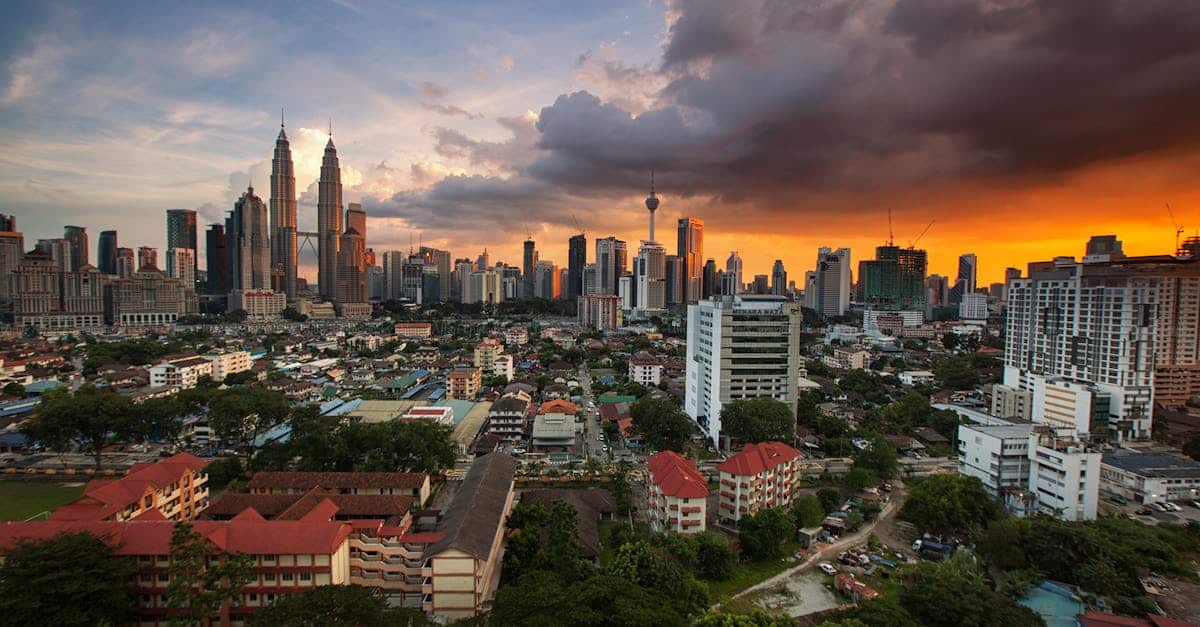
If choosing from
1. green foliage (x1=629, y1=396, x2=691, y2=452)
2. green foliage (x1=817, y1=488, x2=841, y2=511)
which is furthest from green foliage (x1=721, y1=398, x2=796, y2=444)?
green foliage (x1=817, y1=488, x2=841, y2=511)

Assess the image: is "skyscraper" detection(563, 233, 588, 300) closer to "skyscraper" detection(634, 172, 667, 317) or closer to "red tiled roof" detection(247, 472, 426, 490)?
"skyscraper" detection(634, 172, 667, 317)

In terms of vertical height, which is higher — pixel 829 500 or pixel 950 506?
pixel 950 506

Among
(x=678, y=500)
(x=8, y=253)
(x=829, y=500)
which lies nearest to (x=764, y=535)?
(x=678, y=500)

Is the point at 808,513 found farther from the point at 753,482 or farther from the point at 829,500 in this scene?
the point at 829,500

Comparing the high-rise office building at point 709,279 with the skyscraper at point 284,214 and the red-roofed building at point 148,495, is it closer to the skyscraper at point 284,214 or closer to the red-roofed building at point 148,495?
the skyscraper at point 284,214

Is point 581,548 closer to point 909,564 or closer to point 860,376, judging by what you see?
point 909,564

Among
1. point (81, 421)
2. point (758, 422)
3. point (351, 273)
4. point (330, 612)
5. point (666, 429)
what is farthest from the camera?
point (351, 273)

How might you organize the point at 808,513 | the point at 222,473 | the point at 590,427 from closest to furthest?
the point at 808,513, the point at 222,473, the point at 590,427
